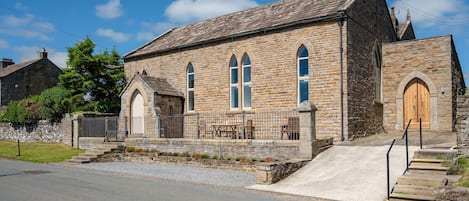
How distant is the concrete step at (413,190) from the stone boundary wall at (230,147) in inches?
200

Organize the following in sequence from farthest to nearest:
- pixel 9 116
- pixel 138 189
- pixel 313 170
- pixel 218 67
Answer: pixel 9 116
pixel 218 67
pixel 313 170
pixel 138 189

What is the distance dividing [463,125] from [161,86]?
16.9 meters

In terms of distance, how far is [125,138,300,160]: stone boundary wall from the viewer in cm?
1533

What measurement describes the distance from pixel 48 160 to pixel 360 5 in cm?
1769

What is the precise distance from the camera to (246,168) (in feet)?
51.6

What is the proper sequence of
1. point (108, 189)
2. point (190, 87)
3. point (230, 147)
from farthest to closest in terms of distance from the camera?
point (190, 87) < point (230, 147) < point (108, 189)

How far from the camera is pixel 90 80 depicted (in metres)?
30.3

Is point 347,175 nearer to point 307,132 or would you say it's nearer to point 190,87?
point 307,132

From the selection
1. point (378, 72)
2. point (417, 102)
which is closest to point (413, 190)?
point (417, 102)

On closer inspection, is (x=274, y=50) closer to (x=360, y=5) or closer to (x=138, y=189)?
(x=360, y=5)

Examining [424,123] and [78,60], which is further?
[78,60]

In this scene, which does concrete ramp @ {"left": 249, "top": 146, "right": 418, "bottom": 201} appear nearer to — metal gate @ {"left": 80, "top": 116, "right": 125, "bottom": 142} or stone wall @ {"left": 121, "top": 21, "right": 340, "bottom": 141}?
stone wall @ {"left": 121, "top": 21, "right": 340, "bottom": 141}

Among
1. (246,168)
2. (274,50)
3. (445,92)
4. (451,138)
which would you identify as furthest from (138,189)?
(445,92)

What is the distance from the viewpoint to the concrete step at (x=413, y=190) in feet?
32.1
